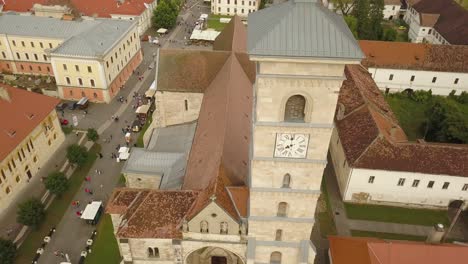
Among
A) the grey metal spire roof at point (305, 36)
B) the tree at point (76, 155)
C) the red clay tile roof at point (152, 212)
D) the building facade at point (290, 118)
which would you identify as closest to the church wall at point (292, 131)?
the building facade at point (290, 118)

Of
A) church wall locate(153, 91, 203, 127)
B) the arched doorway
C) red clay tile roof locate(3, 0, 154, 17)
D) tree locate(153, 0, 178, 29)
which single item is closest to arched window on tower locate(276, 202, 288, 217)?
the arched doorway

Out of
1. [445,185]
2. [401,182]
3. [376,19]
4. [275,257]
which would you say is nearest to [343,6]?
[376,19]

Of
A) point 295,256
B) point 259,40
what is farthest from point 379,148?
point 259,40

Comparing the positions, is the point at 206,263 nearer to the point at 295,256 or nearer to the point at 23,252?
the point at 295,256

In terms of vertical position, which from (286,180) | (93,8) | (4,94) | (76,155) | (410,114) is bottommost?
(410,114)

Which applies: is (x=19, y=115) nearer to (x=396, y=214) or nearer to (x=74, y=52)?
(x=74, y=52)

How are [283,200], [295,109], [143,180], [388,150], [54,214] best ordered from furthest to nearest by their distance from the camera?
[54,214] → [388,150] → [143,180] → [283,200] → [295,109]

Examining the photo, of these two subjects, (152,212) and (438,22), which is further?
(438,22)
